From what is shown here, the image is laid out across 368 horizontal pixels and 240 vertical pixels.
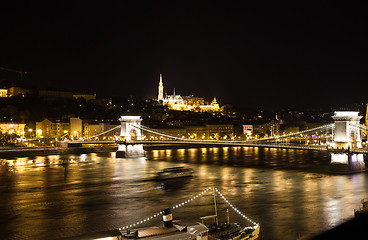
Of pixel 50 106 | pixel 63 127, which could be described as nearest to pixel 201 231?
pixel 63 127

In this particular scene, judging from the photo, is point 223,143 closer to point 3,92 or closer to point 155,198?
point 155,198

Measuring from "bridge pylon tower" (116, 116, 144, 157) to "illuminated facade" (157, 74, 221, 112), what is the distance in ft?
156

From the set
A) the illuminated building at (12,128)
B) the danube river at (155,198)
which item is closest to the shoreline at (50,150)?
the illuminated building at (12,128)

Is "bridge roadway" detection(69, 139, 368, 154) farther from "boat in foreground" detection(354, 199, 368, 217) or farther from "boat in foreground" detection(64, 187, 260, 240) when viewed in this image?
"boat in foreground" detection(64, 187, 260, 240)

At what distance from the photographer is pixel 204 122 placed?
60.7 metres

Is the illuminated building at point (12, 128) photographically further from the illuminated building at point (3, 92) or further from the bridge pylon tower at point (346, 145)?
the bridge pylon tower at point (346, 145)

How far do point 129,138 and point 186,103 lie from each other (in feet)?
184

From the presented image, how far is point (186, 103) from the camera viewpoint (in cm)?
9131

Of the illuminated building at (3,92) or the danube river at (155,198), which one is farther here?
the illuminated building at (3,92)

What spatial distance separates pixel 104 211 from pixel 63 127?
35570 millimetres

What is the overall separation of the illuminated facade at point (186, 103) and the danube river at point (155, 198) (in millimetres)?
62566

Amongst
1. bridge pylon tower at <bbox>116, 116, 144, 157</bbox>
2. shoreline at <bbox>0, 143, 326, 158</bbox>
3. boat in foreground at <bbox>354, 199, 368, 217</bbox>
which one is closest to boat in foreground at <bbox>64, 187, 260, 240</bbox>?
boat in foreground at <bbox>354, 199, 368, 217</bbox>

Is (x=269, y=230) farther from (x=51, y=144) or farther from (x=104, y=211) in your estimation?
(x=51, y=144)

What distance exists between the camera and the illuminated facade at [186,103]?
8676 cm
